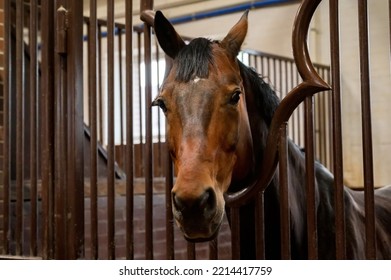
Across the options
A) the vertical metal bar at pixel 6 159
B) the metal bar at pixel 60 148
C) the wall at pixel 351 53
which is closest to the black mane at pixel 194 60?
the metal bar at pixel 60 148

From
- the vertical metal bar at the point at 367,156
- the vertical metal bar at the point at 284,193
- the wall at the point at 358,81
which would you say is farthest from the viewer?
the wall at the point at 358,81

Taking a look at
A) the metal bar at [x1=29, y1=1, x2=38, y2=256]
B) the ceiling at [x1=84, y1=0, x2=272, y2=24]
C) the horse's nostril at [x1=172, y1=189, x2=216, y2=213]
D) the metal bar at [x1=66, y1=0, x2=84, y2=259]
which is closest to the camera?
the horse's nostril at [x1=172, y1=189, x2=216, y2=213]

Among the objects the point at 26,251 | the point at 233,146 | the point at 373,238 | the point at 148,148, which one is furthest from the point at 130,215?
the point at 26,251

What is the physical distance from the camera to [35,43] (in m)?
1.83

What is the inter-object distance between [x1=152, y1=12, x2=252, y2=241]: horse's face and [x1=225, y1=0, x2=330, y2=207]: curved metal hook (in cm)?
6

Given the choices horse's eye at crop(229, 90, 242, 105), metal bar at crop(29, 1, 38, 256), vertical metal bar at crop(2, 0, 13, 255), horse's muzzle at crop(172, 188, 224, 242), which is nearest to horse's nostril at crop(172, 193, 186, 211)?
horse's muzzle at crop(172, 188, 224, 242)

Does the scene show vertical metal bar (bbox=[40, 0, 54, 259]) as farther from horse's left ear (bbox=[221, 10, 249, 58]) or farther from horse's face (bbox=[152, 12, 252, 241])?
horse's left ear (bbox=[221, 10, 249, 58])

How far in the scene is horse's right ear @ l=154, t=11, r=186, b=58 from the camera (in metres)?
1.33

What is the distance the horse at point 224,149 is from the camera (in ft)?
3.56

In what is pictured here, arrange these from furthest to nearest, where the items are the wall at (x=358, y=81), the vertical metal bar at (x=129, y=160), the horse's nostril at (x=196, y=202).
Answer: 1. the wall at (x=358, y=81)
2. the vertical metal bar at (x=129, y=160)
3. the horse's nostril at (x=196, y=202)

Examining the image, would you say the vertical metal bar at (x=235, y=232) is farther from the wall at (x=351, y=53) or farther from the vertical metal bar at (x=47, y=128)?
the wall at (x=351, y=53)

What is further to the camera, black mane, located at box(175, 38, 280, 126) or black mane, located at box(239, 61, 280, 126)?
black mane, located at box(239, 61, 280, 126)

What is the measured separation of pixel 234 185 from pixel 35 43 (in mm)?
904
